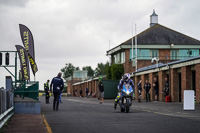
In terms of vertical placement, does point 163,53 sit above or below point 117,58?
above

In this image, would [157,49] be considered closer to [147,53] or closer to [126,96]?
[147,53]

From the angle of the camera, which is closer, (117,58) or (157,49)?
(157,49)

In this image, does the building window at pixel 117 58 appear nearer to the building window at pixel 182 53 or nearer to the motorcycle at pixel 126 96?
the building window at pixel 182 53

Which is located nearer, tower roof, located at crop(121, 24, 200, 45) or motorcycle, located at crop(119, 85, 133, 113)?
motorcycle, located at crop(119, 85, 133, 113)

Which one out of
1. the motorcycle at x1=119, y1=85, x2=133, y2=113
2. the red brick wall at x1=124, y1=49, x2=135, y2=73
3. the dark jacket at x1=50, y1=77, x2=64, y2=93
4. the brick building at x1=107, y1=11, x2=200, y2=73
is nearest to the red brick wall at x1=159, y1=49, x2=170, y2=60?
the brick building at x1=107, y1=11, x2=200, y2=73

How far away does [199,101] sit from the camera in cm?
3231

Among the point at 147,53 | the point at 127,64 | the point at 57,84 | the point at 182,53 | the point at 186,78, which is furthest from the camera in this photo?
the point at 182,53

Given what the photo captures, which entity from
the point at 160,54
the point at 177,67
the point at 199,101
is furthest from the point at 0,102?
the point at 160,54

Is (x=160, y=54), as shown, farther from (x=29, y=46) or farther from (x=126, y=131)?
(x=126, y=131)

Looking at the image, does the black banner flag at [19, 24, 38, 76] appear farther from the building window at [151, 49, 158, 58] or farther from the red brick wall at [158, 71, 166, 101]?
the building window at [151, 49, 158, 58]

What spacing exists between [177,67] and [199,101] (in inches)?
229

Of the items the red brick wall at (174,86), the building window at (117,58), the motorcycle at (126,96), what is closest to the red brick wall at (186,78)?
the red brick wall at (174,86)

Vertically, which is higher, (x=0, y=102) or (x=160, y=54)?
(x=160, y=54)

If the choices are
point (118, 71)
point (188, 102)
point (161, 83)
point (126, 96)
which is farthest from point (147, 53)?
point (126, 96)
